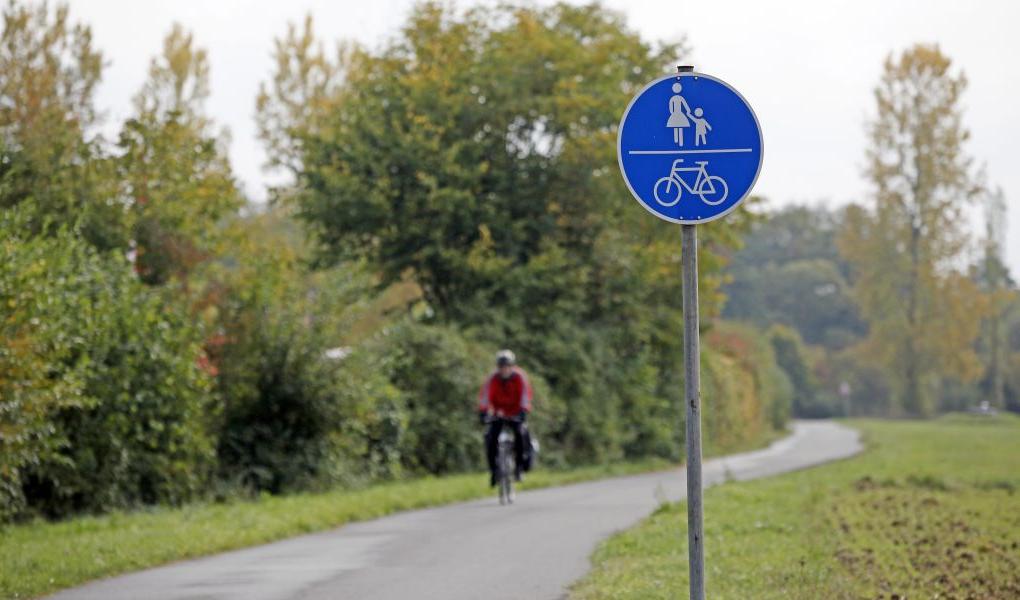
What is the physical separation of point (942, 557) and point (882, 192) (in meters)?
60.5

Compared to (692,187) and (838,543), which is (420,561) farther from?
(692,187)

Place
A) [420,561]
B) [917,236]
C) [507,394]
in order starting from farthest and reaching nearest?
[917,236]
[507,394]
[420,561]

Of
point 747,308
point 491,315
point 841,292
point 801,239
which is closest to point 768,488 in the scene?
point 491,315

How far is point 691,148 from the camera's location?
736 centimetres

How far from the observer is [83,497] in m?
17.0

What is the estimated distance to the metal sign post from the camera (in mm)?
7312

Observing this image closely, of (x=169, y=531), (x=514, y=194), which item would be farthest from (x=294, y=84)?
(x=169, y=531)

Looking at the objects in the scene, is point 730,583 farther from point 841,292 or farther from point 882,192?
point 841,292

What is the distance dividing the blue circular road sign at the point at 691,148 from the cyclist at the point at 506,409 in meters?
11.0

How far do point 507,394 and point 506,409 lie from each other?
201 mm

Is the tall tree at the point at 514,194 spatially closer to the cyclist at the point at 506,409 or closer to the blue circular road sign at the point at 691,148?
the cyclist at the point at 506,409

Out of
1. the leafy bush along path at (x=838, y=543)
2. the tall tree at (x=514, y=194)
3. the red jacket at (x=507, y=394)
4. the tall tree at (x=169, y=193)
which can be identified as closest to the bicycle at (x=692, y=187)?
the leafy bush along path at (x=838, y=543)

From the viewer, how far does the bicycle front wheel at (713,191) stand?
732 centimetres

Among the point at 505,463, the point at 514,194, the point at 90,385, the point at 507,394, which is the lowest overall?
the point at 505,463
